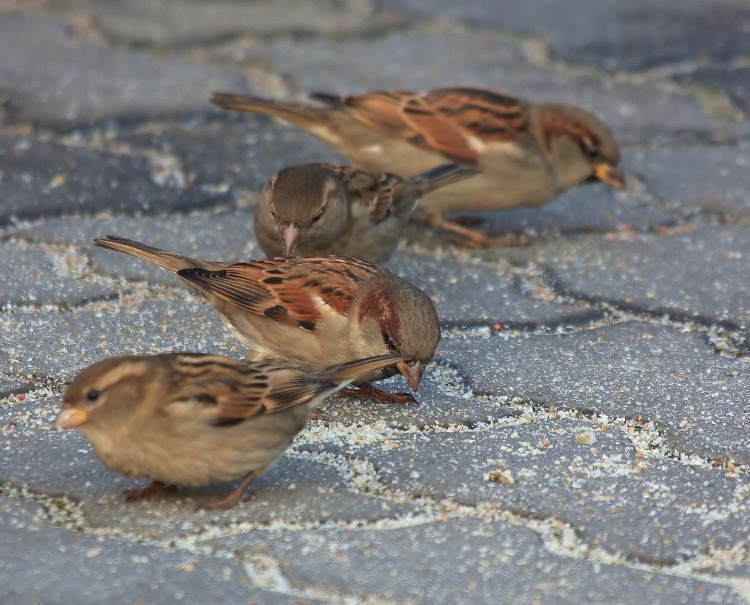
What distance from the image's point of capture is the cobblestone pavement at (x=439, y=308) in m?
2.27

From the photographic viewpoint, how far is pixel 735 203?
457 centimetres

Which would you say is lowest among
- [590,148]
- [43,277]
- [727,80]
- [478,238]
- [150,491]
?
[150,491]

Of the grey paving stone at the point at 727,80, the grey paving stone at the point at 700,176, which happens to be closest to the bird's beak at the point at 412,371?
the grey paving stone at the point at 700,176

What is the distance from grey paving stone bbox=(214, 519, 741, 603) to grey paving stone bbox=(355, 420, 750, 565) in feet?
0.41

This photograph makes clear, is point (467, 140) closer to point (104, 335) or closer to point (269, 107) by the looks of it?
point (269, 107)

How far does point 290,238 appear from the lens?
152 inches

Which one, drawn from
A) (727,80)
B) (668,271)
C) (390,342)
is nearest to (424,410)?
(390,342)

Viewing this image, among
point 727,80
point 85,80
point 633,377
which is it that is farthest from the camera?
point 727,80

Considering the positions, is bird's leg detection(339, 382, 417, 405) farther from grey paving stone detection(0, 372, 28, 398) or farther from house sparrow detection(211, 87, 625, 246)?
house sparrow detection(211, 87, 625, 246)

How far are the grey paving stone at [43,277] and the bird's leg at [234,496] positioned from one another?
125 cm

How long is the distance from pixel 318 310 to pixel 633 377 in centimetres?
94

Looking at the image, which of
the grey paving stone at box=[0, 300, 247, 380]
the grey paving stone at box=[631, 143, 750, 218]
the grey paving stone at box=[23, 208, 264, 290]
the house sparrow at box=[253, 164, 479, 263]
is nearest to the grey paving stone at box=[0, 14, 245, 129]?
the grey paving stone at box=[23, 208, 264, 290]

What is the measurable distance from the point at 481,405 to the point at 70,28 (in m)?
3.65

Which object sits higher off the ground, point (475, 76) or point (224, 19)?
point (224, 19)
